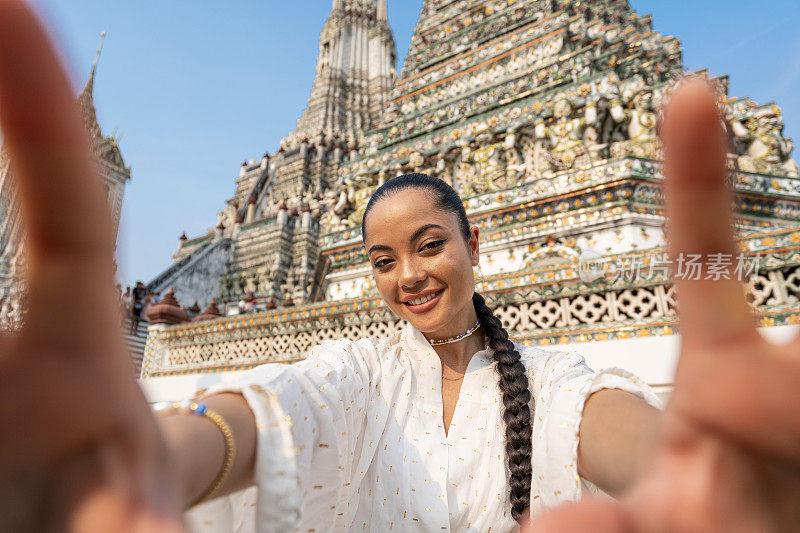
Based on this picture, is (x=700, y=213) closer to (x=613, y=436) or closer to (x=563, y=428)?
(x=613, y=436)

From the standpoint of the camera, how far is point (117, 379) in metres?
0.43

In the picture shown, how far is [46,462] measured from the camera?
0.40 metres

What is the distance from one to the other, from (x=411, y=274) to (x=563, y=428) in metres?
0.59

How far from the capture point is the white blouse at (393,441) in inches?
33.3

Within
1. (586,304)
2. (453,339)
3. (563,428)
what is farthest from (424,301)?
(586,304)

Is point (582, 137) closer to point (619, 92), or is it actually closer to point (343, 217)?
point (619, 92)

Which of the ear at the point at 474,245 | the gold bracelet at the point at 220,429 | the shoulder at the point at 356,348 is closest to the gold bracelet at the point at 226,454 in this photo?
the gold bracelet at the point at 220,429


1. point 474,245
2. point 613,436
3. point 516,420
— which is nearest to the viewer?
point 613,436

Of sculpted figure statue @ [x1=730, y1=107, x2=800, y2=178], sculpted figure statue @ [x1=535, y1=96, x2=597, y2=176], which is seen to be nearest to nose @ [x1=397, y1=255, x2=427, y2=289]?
sculpted figure statue @ [x1=535, y1=96, x2=597, y2=176]

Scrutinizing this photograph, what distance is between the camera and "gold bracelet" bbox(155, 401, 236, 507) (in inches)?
27.3

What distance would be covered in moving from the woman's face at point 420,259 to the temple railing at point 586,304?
176 centimetres

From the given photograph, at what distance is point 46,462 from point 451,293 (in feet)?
3.51

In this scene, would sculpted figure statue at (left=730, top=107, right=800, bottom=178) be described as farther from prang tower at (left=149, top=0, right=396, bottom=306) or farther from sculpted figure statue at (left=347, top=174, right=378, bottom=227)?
prang tower at (left=149, top=0, right=396, bottom=306)

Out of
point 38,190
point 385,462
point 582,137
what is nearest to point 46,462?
point 38,190
